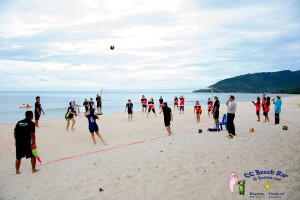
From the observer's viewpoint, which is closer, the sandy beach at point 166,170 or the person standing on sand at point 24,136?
the sandy beach at point 166,170

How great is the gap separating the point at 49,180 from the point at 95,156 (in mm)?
1864

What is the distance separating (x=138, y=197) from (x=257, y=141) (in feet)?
16.8

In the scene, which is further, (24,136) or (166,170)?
(24,136)

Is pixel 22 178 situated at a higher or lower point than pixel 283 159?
lower

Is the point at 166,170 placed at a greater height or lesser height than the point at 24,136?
lesser

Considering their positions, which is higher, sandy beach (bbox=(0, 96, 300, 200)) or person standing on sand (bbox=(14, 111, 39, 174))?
person standing on sand (bbox=(14, 111, 39, 174))

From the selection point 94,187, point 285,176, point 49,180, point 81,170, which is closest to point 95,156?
point 81,170

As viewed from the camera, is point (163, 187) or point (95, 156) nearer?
point (163, 187)

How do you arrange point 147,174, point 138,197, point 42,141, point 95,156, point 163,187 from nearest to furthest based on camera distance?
point 138,197
point 163,187
point 147,174
point 95,156
point 42,141

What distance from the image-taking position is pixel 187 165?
5.82 m

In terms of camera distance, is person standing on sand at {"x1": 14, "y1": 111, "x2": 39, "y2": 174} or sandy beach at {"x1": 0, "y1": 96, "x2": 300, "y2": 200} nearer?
sandy beach at {"x1": 0, "y1": 96, "x2": 300, "y2": 200}

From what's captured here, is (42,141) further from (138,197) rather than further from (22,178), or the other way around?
(138,197)

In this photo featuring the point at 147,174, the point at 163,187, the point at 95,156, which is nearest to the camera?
the point at 163,187

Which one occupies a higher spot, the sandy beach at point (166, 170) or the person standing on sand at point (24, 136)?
the person standing on sand at point (24, 136)
